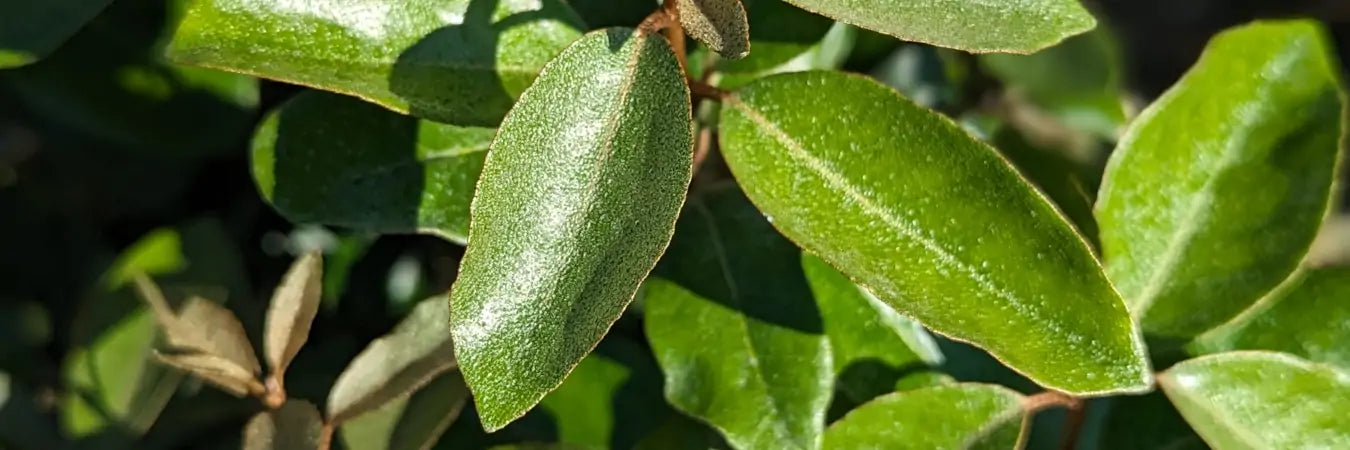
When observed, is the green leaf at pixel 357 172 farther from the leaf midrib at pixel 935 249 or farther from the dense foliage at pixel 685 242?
the leaf midrib at pixel 935 249

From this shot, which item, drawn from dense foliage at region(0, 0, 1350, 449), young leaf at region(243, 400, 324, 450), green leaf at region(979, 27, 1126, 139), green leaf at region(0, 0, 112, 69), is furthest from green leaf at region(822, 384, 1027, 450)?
green leaf at region(979, 27, 1126, 139)

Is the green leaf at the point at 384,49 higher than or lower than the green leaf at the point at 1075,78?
higher

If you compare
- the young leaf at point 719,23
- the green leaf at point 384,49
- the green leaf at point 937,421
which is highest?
the young leaf at point 719,23

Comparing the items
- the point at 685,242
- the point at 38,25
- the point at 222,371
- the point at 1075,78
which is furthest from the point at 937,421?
the point at 1075,78

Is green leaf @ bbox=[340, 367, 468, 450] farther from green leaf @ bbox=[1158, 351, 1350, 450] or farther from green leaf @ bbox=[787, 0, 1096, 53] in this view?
green leaf @ bbox=[1158, 351, 1350, 450]

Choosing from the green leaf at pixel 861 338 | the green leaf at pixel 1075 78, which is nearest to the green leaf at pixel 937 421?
the green leaf at pixel 861 338

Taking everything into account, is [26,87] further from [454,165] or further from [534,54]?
[534,54]

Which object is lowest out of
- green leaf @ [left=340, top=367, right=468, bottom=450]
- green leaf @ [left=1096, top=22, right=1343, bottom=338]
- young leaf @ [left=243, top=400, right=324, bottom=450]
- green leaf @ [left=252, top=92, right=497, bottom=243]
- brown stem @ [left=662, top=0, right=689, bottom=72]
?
green leaf @ [left=340, top=367, right=468, bottom=450]
